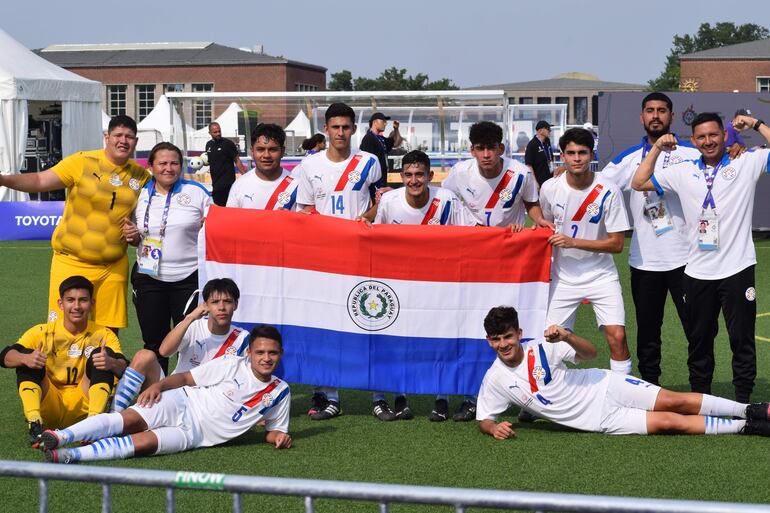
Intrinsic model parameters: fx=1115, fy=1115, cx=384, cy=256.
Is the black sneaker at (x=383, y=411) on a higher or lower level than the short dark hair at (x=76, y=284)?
lower

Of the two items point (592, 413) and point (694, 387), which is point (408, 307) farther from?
point (694, 387)

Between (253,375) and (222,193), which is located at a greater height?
(222,193)

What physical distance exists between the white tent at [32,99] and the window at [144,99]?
48.6m

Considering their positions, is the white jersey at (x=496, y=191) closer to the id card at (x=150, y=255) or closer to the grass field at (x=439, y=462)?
the grass field at (x=439, y=462)

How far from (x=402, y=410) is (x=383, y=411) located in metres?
0.13

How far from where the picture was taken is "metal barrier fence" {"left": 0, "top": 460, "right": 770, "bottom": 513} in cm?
247

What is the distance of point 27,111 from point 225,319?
16519mm

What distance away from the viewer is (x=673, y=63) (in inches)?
4104

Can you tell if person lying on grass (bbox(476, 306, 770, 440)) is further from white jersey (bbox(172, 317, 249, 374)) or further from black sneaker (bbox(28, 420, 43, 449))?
black sneaker (bbox(28, 420, 43, 449))

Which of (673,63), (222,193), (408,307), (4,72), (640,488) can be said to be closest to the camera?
(640,488)

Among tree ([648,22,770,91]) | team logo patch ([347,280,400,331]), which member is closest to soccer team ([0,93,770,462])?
team logo patch ([347,280,400,331])

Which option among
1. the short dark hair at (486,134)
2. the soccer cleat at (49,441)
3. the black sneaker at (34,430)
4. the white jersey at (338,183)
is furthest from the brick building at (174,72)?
the soccer cleat at (49,441)

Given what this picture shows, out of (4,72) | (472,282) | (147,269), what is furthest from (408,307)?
(4,72)

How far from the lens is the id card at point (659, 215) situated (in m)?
7.30
